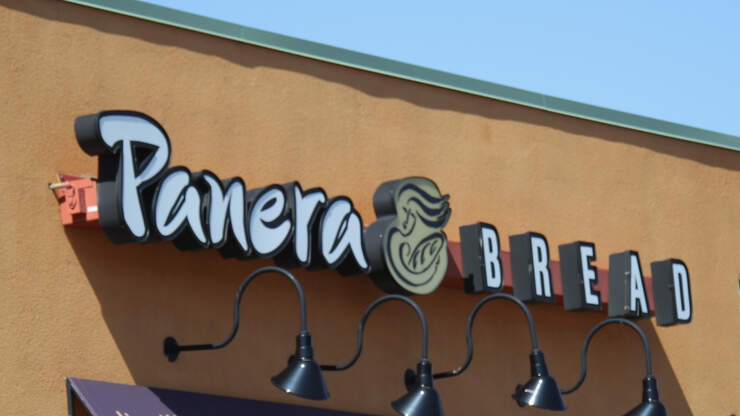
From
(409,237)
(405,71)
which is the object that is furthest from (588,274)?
(405,71)

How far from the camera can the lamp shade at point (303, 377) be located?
33.1 ft

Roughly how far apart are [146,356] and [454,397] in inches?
132

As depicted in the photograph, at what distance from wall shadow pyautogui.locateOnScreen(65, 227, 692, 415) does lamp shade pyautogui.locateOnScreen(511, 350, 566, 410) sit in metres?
1.53

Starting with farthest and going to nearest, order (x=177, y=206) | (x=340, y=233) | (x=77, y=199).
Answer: (x=340, y=233) → (x=177, y=206) → (x=77, y=199)

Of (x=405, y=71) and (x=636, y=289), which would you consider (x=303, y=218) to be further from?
Answer: (x=636, y=289)

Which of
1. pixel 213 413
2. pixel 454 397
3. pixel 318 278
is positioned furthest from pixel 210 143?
pixel 454 397

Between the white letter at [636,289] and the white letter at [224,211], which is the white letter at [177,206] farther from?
the white letter at [636,289]

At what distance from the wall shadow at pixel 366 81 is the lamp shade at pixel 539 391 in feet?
10.7

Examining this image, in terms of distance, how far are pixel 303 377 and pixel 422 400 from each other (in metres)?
1.11

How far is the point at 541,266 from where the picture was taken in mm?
12930

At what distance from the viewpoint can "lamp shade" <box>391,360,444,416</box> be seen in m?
10.6

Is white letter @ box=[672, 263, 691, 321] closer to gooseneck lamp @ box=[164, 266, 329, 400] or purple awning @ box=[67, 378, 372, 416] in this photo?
purple awning @ box=[67, 378, 372, 416]

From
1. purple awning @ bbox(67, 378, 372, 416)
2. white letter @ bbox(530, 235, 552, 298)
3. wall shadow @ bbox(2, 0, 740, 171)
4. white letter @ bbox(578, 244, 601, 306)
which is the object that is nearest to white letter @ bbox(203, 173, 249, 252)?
purple awning @ bbox(67, 378, 372, 416)

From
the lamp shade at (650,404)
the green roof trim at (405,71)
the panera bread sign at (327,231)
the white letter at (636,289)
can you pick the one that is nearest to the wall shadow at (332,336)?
the panera bread sign at (327,231)
